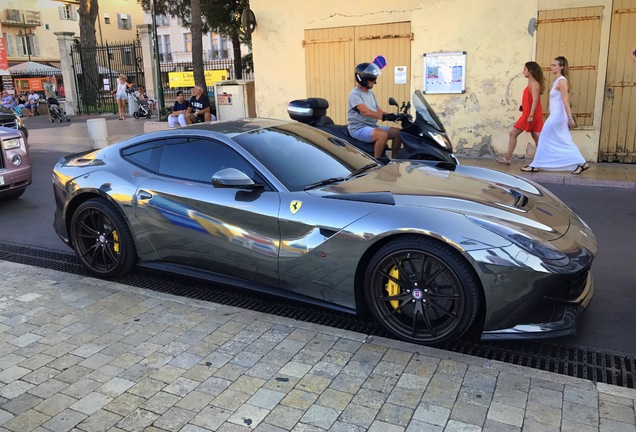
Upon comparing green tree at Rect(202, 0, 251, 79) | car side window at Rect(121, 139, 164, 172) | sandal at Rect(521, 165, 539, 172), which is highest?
green tree at Rect(202, 0, 251, 79)

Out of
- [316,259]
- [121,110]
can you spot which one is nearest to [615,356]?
[316,259]

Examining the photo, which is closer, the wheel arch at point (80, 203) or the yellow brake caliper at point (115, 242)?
the wheel arch at point (80, 203)

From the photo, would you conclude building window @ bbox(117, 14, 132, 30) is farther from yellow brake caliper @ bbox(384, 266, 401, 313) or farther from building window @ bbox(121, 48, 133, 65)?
yellow brake caliper @ bbox(384, 266, 401, 313)

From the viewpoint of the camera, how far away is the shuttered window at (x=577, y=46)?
9.80 metres

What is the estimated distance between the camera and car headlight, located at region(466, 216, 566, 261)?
322 cm

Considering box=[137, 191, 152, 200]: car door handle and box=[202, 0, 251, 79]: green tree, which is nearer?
box=[137, 191, 152, 200]: car door handle

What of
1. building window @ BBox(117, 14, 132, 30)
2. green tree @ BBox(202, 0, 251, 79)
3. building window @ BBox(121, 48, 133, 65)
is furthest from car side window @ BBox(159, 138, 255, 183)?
building window @ BBox(117, 14, 132, 30)

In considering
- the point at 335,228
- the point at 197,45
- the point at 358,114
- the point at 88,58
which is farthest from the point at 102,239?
the point at 88,58

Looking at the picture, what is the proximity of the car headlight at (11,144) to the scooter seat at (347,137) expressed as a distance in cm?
452

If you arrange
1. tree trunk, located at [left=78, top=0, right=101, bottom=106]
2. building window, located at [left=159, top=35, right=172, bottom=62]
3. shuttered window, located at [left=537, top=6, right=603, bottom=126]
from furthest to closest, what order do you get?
building window, located at [left=159, top=35, right=172, bottom=62]
tree trunk, located at [left=78, top=0, right=101, bottom=106]
shuttered window, located at [left=537, top=6, right=603, bottom=126]

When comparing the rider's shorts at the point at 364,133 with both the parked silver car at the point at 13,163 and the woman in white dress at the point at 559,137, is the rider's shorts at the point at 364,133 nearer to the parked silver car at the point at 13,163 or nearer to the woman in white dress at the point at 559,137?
the woman in white dress at the point at 559,137

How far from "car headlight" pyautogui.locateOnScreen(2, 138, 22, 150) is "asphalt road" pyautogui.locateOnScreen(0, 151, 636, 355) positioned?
2.89ft

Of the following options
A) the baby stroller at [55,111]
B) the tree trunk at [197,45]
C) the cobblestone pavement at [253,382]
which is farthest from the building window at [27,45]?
the cobblestone pavement at [253,382]

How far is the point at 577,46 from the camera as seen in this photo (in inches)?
392
